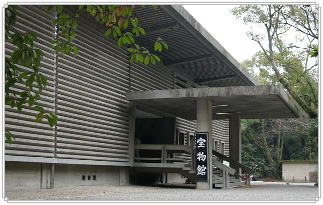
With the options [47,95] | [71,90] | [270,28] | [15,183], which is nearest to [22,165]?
[15,183]

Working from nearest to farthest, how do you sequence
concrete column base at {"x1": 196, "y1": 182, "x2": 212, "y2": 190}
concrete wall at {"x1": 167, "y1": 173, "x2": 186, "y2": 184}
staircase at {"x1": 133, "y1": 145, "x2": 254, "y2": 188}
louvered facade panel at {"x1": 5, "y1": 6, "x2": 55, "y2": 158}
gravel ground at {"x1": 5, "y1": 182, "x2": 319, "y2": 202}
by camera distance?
1. gravel ground at {"x1": 5, "y1": 182, "x2": 319, "y2": 202}
2. louvered facade panel at {"x1": 5, "y1": 6, "x2": 55, "y2": 158}
3. concrete column base at {"x1": 196, "y1": 182, "x2": 212, "y2": 190}
4. staircase at {"x1": 133, "y1": 145, "x2": 254, "y2": 188}
5. concrete wall at {"x1": 167, "y1": 173, "x2": 186, "y2": 184}

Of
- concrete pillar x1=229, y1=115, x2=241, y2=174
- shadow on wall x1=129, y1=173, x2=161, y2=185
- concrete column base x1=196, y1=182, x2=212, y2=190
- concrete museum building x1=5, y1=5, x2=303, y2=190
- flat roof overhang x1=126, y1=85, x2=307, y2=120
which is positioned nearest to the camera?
concrete museum building x1=5, y1=5, x2=303, y2=190

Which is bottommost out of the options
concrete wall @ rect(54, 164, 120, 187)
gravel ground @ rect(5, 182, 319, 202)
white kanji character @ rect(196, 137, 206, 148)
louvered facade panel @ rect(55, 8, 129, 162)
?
gravel ground @ rect(5, 182, 319, 202)

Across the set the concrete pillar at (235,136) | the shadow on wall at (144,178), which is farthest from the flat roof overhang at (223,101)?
the shadow on wall at (144,178)

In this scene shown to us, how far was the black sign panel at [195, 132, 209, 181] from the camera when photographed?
51.9ft

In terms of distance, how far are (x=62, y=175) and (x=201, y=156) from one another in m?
4.60

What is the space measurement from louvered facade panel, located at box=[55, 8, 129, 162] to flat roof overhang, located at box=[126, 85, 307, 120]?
982mm

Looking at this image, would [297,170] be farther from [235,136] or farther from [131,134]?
Answer: [131,134]

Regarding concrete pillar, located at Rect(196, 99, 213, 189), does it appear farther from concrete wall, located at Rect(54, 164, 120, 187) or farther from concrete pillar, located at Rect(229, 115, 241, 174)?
concrete pillar, located at Rect(229, 115, 241, 174)

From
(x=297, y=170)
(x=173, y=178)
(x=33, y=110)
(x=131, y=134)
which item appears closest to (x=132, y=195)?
(x=33, y=110)

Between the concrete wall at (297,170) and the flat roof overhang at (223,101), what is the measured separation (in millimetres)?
12919

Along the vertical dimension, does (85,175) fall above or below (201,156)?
below

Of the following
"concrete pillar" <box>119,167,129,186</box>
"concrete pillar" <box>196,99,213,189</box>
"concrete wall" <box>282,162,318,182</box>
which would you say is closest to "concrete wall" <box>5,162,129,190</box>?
"concrete pillar" <box>119,167,129,186</box>

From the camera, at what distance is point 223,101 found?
56.0 feet
